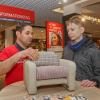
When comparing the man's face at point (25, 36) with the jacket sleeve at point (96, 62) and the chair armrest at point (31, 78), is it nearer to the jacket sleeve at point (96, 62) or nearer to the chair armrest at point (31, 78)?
the jacket sleeve at point (96, 62)

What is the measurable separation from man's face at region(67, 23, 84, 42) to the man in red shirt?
1.33 ft

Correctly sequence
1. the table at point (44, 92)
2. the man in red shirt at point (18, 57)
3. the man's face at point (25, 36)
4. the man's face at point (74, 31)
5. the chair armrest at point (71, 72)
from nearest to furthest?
the table at point (44, 92) → the chair armrest at point (71, 72) → the man in red shirt at point (18, 57) → the man's face at point (74, 31) → the man's face at point (25, 36)

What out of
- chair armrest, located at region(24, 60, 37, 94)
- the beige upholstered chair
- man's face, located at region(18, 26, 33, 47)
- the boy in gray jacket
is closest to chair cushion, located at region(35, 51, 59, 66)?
the beige upholstered chair

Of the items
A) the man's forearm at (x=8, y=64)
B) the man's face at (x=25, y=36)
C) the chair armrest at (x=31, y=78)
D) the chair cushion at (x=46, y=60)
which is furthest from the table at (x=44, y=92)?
the man's face at (x=25, y=36)

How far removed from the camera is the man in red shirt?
1.51 meters

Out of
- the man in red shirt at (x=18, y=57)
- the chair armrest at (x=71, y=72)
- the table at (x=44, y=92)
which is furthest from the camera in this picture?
the man in red shirt at (x=18, y=57)

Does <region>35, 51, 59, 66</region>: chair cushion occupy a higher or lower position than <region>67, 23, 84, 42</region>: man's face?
lower

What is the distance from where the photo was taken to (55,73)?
3.86 feet

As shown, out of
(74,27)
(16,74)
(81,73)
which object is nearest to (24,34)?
(16,74)

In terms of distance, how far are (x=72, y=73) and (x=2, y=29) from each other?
306 inches

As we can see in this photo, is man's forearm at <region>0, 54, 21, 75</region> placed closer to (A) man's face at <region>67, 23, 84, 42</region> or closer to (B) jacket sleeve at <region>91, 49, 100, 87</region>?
(A) man's face at <region>67, 23, 84, 42</region>

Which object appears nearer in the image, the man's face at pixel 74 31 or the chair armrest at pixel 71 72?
the chair armrest at pixel 71 72

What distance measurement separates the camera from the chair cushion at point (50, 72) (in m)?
1.16

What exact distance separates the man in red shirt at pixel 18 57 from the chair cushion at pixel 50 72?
15 centimetres
